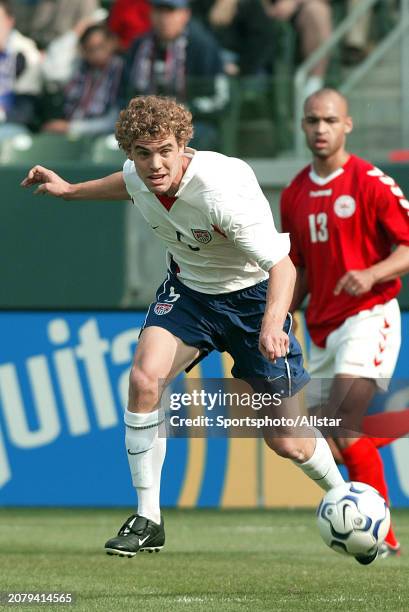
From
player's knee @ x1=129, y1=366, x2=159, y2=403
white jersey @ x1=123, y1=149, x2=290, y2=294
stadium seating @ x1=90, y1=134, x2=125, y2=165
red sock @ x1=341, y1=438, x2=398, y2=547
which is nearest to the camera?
white jersey @ x1=123, y1=149, x2=290, y2=294

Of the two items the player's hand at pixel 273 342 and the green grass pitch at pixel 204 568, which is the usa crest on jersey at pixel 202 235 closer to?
the player's hand at pixel 273 342

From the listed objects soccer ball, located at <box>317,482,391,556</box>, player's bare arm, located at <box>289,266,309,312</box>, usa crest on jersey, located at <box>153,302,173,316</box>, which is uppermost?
usa crest on jersey, located at <box>153,302,173,316</box>

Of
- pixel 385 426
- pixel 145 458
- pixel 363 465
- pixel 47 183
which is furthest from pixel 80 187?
pixel 385 426

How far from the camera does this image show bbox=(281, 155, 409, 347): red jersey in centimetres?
767

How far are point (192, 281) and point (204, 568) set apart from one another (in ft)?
5.10

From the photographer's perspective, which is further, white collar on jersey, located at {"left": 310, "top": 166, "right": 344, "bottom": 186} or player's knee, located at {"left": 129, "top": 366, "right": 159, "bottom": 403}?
white collar on jersey, located at {"left": 310, "top": 166, "right": 344, "bottom": 186}

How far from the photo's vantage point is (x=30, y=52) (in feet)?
42.9

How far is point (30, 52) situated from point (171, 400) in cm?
726

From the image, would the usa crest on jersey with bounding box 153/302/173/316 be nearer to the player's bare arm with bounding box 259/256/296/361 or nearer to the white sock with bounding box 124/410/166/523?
the white sock with bounding box 124/410/166/523

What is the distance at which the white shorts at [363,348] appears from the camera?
756 centimetres

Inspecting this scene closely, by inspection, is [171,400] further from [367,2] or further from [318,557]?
[367,2]

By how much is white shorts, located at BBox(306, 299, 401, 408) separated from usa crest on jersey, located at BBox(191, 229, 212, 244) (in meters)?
1.74

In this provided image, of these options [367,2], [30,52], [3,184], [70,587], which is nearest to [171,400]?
[70,587]

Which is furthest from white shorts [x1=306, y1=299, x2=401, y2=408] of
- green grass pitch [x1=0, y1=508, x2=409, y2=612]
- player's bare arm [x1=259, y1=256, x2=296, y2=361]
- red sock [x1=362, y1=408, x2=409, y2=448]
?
player's bare arm [x1=259, y1=256, x2=296, y2=361]
